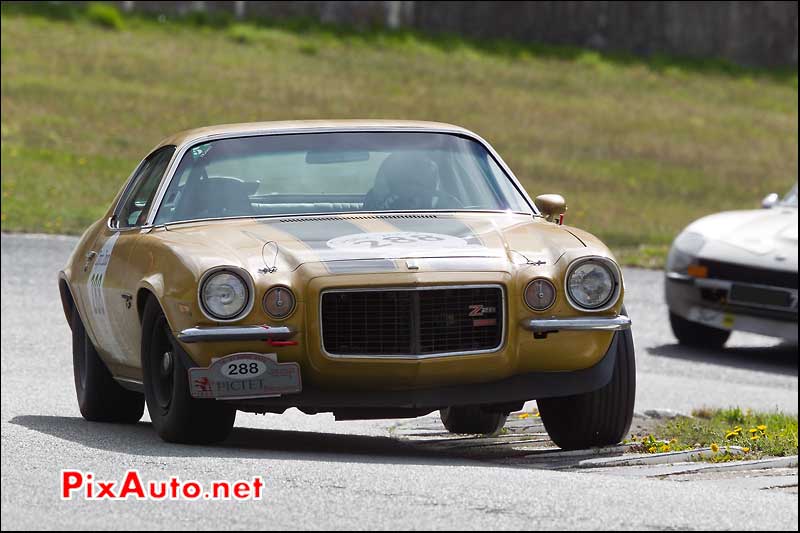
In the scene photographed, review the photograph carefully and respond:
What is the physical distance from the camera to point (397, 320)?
6.43 meters

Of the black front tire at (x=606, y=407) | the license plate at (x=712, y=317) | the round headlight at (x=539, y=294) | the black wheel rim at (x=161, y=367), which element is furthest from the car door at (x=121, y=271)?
the license plate at (x=712, y=317)

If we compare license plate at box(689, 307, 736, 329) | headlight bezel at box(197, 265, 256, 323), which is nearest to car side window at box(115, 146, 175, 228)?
headlight bezel at box(197, 265, 256, 323)

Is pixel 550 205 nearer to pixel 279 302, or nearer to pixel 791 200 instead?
Answer: pixel 279 302

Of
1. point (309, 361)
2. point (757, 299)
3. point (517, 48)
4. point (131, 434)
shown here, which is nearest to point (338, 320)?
point (309, 361)

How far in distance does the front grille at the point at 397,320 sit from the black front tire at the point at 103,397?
186 centimetres

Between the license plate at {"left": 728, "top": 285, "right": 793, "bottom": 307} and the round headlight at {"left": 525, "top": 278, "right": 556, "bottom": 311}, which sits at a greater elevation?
the round headlight at {"left": 525, "top": 278, "right": 556, "bottom": 311}

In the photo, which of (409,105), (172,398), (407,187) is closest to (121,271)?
(172,398)

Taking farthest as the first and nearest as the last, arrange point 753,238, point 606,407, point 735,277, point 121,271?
point 753,238
point 735,277
point 121,271
point 606,407

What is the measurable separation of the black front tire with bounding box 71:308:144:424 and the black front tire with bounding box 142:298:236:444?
1073 millimetres

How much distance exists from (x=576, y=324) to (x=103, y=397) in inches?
98.6

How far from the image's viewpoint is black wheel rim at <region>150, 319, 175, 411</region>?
6.70 meters

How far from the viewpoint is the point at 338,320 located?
644 centimetres

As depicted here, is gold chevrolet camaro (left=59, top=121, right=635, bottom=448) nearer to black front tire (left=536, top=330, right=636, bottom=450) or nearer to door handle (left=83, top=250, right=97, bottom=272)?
black front tire (left=536, top=330, right=636, bottom=450)

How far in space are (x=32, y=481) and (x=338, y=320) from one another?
1.39 meters
